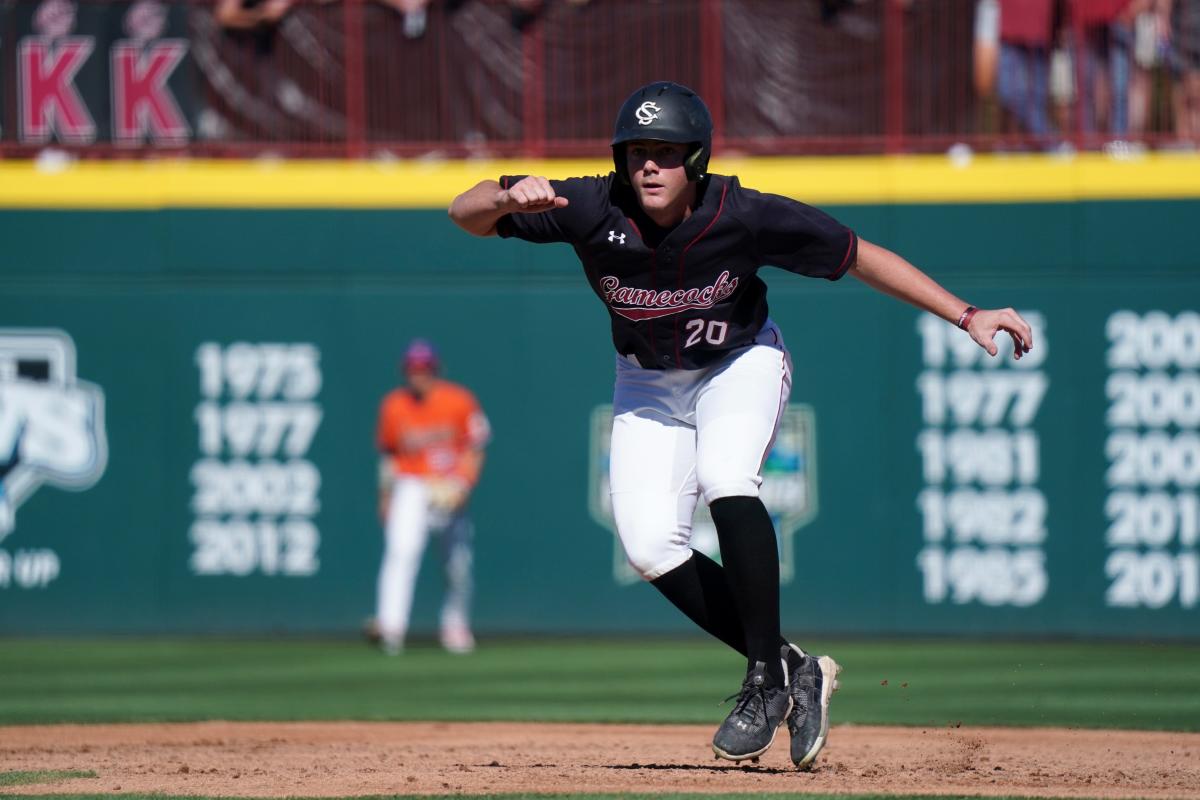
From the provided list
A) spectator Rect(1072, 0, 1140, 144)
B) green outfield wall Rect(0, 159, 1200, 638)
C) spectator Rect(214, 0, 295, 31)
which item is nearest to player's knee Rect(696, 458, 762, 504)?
green outfield wall Rect(0, 159, 1200, 638)

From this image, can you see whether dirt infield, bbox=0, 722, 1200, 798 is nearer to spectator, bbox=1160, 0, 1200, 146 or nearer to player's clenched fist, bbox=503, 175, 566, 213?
player's clenched fist, bbox=503, 175, 566, 213

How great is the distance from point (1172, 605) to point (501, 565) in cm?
456

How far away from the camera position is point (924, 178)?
39.6 ft

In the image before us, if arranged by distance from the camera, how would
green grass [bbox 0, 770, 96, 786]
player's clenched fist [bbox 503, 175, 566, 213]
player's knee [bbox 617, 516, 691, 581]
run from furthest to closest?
green grass [bbox 0, 770, 96, 786] < player's knee [bbox 617, 516, 691, 581] < player's clenched fist [bbox 503, 175, 566, 213]

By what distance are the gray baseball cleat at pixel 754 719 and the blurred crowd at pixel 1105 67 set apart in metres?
7.55

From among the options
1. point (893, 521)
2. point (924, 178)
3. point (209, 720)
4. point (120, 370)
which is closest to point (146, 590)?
point (120, 370)

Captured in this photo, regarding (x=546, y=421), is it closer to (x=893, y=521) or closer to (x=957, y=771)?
(x=893, y=521)

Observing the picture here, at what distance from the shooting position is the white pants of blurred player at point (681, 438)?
5543mm

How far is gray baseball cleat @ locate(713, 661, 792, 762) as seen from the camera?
17.6 ft

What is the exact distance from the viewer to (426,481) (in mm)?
11578

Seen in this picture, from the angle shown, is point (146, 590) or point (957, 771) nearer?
point (957, 771)

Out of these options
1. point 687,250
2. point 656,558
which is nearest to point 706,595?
point 656,558

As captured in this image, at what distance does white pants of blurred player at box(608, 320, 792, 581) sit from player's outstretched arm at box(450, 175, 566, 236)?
0.75 metres

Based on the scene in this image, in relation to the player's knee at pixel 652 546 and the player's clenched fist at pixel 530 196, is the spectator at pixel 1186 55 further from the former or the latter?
the player's clenched fist at pixel 530 196
